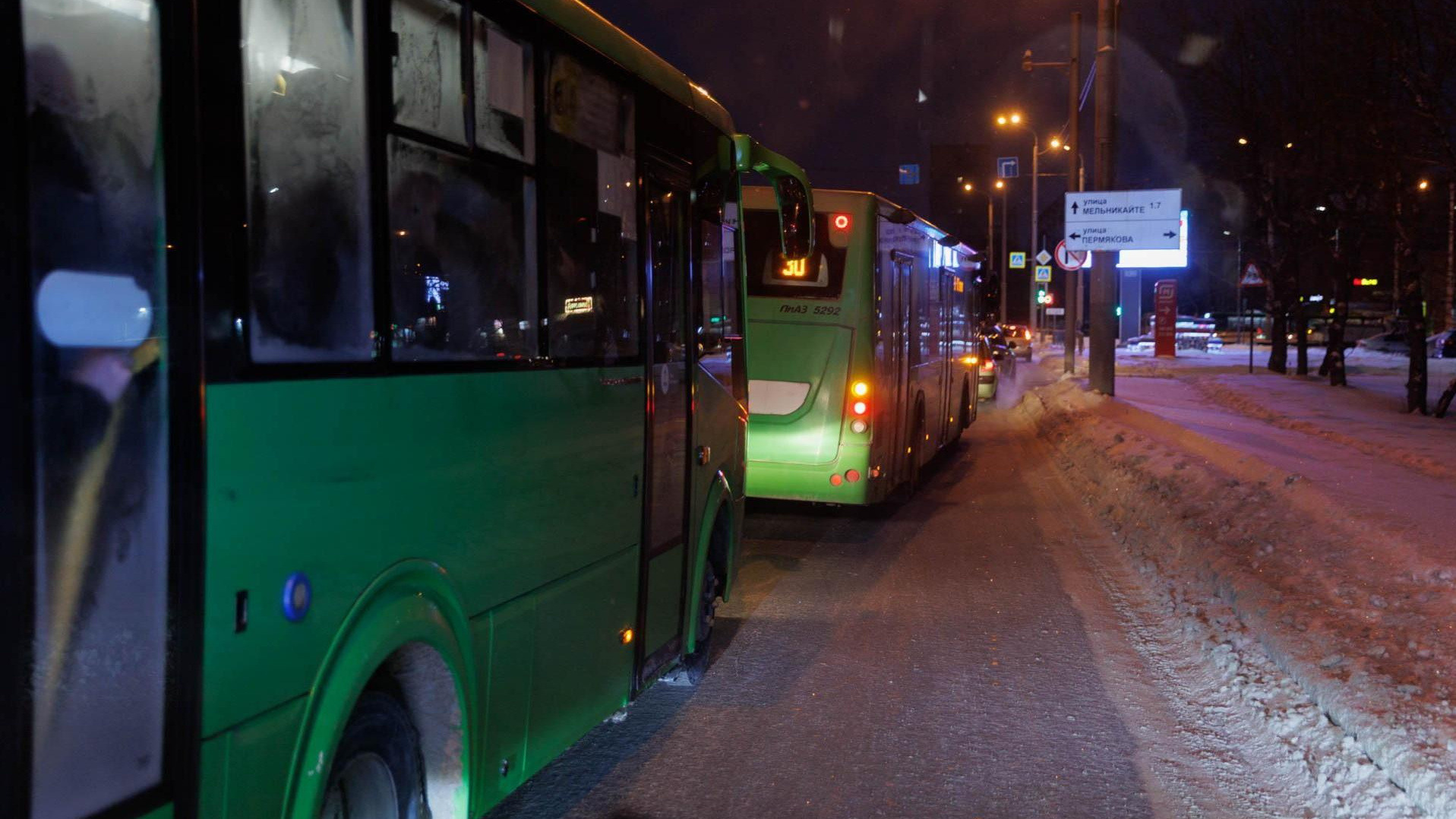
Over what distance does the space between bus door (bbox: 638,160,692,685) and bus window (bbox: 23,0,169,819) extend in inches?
120

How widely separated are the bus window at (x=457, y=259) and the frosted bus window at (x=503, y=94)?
0.10 metres

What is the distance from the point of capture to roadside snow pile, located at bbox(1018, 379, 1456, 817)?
5.10 m

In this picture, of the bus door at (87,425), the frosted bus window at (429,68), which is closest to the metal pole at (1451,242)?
the frosted bus window at (429,68)

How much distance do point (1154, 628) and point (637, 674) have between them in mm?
4006

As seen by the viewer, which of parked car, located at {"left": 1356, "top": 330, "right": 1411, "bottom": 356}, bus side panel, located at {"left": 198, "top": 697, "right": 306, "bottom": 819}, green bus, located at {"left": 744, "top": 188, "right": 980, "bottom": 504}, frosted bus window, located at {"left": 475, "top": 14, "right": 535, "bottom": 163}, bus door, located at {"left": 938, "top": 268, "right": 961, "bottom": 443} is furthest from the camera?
parked car, located at {"left": 1356, "top": 330, "right": 1411, "bottom": 356}

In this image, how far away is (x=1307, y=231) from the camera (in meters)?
31.3

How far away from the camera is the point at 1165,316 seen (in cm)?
4372

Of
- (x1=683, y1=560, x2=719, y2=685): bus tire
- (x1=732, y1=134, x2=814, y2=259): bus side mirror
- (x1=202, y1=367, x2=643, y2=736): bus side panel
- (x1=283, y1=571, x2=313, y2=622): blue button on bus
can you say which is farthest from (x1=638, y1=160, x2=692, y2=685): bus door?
(x1=283, y1=571, x2=313, y2=622): blue button on bus

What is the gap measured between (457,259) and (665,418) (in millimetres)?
2065

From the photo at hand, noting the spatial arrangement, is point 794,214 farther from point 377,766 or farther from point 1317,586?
point 377,766

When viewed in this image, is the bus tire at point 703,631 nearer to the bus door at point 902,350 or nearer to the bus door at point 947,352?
the bus door at point 902,350

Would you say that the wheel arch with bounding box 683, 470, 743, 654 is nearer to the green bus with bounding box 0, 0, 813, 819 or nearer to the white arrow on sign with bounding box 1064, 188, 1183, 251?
the green bus with bounding box 0, 0, 813, 819

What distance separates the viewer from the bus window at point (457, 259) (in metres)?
3.39

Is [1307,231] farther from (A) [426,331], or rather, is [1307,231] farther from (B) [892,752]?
(A) [426,331]
